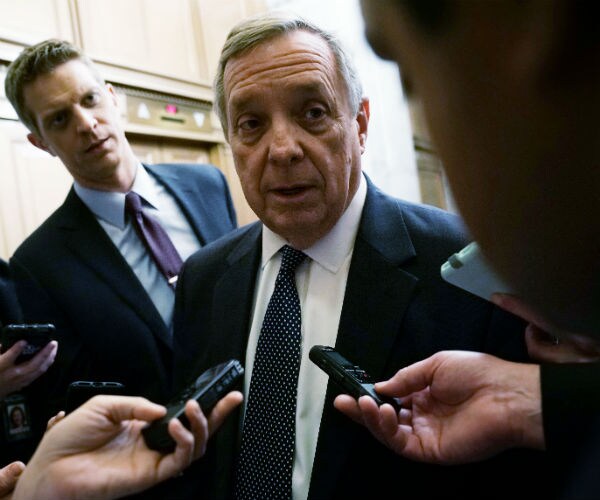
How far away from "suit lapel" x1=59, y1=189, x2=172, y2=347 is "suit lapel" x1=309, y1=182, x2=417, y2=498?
0.76 meters

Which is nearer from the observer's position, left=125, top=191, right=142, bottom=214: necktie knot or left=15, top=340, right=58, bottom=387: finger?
Answer: left=15, top=340, right=58, bottom=387: finger

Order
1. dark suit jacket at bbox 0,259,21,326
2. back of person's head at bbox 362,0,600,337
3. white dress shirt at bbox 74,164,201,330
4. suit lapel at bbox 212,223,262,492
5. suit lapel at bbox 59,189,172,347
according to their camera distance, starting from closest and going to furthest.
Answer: back of person's head at bbox 362,0,600,337, suit lapel at bbox 212,223,262,492, dark suit jacket at bbox 0,259,21,326, suit lapel at bbox 59,189,172,347, white dress shirt at bbox 74,164,201,330

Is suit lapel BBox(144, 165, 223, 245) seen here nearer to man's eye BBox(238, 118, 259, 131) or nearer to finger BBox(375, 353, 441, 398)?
man's eye BBox(238, 118, 259, 131)

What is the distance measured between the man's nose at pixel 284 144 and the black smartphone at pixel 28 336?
689mm

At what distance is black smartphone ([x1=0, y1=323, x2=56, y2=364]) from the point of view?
1.28 m

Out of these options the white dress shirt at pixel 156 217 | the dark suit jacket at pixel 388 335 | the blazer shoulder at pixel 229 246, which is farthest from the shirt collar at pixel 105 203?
the dark suit jacket at pixel 388 335

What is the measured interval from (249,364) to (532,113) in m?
0.95

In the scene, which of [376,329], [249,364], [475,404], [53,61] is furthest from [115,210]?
[475,404]

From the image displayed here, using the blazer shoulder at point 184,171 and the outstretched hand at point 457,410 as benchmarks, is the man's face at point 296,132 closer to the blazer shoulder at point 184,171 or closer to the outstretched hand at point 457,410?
the outstretched hand at point 457,410

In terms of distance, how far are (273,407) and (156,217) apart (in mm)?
1061

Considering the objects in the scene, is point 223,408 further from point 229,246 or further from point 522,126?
point 229,246

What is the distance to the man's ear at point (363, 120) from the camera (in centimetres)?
126

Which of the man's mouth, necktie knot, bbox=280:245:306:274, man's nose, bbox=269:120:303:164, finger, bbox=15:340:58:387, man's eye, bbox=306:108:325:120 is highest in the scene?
man's eye, bbox=306:108:325:120

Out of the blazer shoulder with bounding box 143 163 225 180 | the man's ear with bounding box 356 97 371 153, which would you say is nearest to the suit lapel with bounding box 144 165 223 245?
the blazer shoulder with bounding box 143 163 225 180
